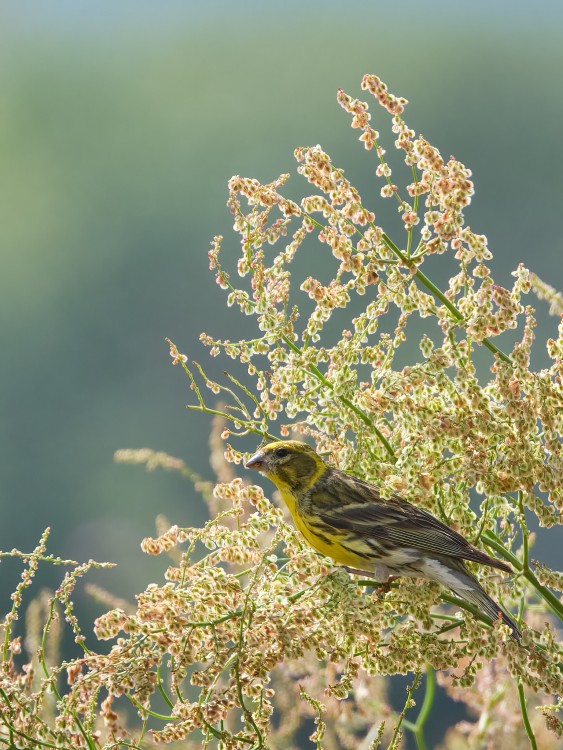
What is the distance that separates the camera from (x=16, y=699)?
54.5 inches

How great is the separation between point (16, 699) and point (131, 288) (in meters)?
11.0

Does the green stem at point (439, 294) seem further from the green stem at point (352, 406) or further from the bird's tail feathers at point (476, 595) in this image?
the bird's tail feathers at point (476, 595)

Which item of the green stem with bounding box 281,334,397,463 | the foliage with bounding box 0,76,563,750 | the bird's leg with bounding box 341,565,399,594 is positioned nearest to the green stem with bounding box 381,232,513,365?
the foliage with bounding box 0,76,563,750

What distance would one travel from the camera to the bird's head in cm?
204

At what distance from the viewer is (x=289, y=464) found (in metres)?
2.08

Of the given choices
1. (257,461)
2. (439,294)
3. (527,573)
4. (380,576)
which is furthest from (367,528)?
(439,294)

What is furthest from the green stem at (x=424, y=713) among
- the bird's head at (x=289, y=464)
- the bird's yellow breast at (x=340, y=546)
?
the bird's head at (x=289, y=464)

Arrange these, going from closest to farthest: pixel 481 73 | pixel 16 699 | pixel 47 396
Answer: pixel 16 699 < pixel 47 396 < pixel 481 73

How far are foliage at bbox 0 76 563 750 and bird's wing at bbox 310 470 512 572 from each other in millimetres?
49

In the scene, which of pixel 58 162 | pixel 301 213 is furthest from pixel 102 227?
pixel 301 213

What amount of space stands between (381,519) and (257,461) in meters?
0.28

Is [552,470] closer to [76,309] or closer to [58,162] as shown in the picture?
[76,309]

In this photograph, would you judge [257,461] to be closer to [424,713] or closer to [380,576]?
[380,576]

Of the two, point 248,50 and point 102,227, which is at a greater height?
point 248,50
